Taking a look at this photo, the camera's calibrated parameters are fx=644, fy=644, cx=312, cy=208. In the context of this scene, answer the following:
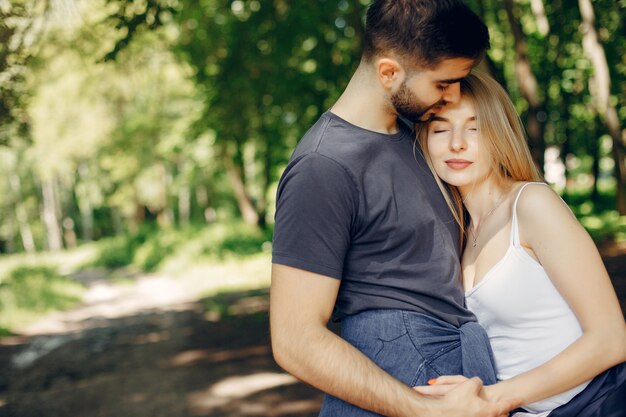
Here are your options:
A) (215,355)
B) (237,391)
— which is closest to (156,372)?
(215,355)

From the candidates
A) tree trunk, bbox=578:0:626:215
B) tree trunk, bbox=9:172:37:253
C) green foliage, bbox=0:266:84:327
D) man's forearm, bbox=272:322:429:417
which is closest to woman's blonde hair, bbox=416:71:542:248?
man's forearm, bbox=272:322:429:417

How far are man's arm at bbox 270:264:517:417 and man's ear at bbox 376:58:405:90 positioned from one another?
2.24 ft


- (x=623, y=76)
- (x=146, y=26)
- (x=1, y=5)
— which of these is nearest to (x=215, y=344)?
(x=146, y=26)

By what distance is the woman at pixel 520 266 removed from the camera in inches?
78.6

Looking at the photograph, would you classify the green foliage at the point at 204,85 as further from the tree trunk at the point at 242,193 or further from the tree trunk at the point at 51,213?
the tree trunk at the point at 51,213

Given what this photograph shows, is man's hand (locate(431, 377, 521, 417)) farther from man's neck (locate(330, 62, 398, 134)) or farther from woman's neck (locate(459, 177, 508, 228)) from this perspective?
man's neck (locate(330, 62, 398, 134))

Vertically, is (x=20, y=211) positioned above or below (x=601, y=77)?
below

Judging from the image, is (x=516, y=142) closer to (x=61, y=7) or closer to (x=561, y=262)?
(x=561, y=262)

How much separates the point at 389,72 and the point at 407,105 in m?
0.12

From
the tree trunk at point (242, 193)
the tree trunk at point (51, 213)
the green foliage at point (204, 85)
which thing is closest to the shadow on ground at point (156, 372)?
the green foliage at point (204, 85)

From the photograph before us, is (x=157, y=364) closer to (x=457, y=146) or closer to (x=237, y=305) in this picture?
(x=237, y=305)

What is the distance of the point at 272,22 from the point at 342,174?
27.3 ft

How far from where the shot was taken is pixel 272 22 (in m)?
9.76

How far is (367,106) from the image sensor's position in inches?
84.5
